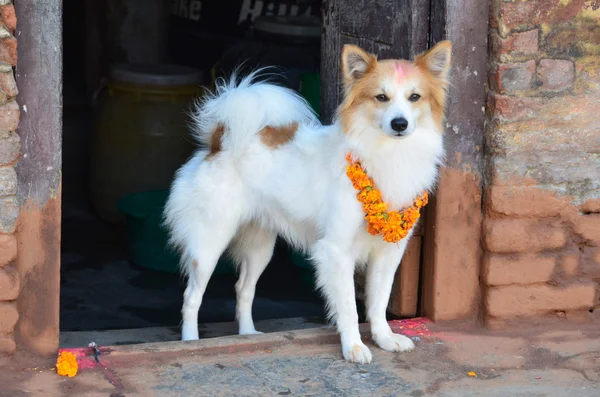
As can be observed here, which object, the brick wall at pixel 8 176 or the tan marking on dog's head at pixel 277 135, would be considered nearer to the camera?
the brick wall at pixel 8 176

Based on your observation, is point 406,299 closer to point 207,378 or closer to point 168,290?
point 207,378

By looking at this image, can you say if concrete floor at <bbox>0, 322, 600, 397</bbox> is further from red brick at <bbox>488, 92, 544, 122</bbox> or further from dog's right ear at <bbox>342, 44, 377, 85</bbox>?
dog's right ear at <bbox>342, 44, 377, 85</bbox>

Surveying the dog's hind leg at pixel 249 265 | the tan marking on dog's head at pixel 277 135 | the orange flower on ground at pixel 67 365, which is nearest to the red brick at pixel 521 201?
the tan marking on dog's head at pixel 277 135

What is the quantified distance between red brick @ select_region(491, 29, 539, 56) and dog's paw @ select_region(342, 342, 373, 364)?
148 cm

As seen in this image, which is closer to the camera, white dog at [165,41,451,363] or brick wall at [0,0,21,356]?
brick wall at [0,0,21,356]

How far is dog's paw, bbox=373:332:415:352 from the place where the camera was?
13.9 feet

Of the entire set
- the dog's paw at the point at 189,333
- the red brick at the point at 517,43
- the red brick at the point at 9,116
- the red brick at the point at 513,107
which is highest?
the red brick at the point at 517,43

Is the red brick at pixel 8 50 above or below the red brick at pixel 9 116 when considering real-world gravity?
above

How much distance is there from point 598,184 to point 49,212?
2585mm

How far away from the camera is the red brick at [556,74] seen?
14.1 feet

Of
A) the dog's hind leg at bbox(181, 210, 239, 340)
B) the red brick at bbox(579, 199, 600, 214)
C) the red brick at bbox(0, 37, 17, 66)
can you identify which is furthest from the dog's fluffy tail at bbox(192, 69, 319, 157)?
the red brick at bbox(579, 199, 600, 214)

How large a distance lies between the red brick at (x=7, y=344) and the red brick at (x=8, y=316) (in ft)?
0.09

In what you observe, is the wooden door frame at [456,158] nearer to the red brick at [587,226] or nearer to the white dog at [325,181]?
the white dog at [325,181]

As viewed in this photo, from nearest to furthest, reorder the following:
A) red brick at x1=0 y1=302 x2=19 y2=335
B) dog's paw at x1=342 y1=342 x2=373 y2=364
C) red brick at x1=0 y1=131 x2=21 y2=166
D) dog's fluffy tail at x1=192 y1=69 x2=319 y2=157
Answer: red brick at x1=0 y1=131 x2=21 y2=166 < red brick at x1=0 y1=302 x2=19 y2=335 < dog's paw at x1=342 y1=342 x2=373 y2=364 < dog's fluffy tail at x1=192 y1=69 x2=319 y2=157
